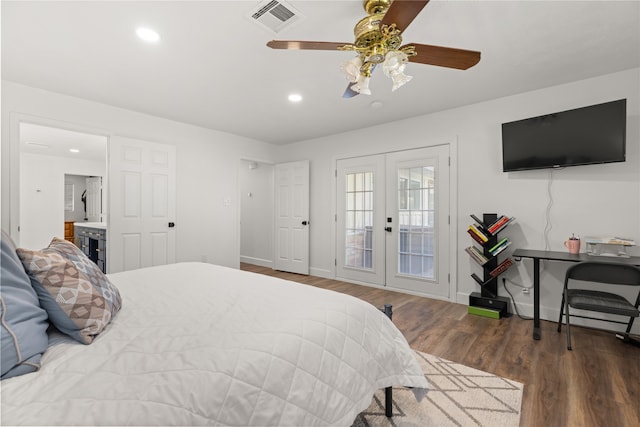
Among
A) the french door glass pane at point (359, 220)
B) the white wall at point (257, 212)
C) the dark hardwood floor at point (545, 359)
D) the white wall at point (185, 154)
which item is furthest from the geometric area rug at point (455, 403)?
the white wall at point (257, 212)

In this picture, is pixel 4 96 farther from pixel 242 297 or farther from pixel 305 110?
pixel 242 297

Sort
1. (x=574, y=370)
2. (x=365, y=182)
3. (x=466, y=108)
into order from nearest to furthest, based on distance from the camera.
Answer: (x=574, y=370) < (x=466, y=108) < (x=365, y=182)

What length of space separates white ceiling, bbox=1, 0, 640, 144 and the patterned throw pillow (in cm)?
168

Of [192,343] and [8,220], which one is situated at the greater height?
[8,220]

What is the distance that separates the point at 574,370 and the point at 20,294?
311 centimetres

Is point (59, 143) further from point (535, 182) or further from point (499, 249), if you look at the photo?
point (535, 182)

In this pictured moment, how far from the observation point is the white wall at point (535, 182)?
2689mm

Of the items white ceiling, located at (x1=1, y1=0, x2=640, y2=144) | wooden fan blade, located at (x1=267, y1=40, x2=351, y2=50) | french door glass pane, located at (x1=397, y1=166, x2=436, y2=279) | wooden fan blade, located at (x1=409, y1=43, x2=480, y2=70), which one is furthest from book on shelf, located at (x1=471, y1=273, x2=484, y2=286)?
wooden fan blade, located at (x1=267, y1=40, x2=351, y2=50)

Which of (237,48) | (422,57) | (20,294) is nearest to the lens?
(20,294)

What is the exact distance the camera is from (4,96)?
2.88 meters

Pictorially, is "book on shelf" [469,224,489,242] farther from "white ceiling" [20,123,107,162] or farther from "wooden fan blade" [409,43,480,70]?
"white ceiling" [20,123,107,162]

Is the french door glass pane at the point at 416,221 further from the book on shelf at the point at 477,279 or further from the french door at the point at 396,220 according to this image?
the book on shelf at the point at 477,279

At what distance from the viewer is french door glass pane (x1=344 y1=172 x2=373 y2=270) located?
14.6 feet

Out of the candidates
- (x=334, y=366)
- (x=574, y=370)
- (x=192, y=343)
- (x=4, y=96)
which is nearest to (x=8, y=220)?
(x=4, y=96)
